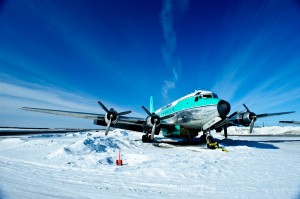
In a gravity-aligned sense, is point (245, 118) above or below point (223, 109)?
below

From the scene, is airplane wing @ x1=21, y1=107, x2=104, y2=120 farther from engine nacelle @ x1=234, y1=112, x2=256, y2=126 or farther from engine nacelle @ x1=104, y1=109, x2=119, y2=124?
engine nacelle @ x1=234, y1=112, x2=256, y2=126

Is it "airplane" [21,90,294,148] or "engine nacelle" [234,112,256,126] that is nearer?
"airplane" [21,90,294,148]

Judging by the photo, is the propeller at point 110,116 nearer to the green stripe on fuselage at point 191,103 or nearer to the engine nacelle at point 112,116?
the engine nacelle at point 112,116

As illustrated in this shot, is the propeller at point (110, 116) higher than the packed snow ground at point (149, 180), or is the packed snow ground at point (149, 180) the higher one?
the propeller at point (110, 116)

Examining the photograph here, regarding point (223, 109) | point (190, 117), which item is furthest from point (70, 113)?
point (223, 109)

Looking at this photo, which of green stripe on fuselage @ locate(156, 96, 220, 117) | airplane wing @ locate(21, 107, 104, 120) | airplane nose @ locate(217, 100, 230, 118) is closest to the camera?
airplane nose @ locate(217, 100, 230, 118)

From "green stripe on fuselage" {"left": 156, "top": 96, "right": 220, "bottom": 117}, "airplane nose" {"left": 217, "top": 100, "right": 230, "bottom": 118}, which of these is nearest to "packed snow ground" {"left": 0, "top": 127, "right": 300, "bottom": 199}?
"airplane nose" {"left": 217, "top": 100, "right": 230, "bottom": 118}

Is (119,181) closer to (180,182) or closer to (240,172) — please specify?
(180,182)

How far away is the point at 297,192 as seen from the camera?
5516 mm

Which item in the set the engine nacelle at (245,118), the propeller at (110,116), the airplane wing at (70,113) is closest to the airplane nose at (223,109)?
the engine nacelle at (245,118)

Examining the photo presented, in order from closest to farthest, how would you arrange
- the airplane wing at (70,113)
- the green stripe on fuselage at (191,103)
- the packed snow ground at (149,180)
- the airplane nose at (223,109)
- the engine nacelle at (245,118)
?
the packed snow ground at (149,180) < the airplane nose at (223,109) < the green stripe on fuselage at (191,103) < the airplane wing at (70,113) < the engine nacelle at (245,118)

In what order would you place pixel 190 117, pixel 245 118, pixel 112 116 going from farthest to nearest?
pixel 245 118, pixel 112 116, pixel 190 117

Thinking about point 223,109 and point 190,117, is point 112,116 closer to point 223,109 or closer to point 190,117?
point 190,117

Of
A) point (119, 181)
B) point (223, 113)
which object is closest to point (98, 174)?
point (119, 181)
